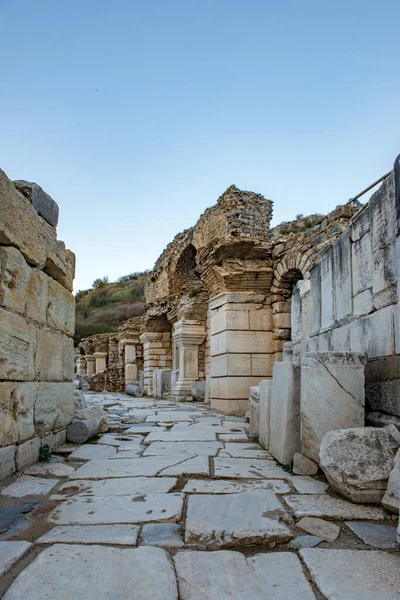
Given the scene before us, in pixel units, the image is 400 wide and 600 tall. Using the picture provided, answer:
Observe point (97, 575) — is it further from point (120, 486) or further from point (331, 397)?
point (331, 397)

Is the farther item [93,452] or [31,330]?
[93,452]

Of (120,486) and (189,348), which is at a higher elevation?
(189,348)

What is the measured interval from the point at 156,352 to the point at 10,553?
42.6 feet

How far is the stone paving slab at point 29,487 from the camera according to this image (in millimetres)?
2650

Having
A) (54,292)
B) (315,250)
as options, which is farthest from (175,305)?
(54,292)

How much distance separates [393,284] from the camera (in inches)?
115

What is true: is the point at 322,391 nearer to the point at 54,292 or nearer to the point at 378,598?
the point at 378,598

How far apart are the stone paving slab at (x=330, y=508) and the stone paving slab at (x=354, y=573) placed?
0.41 metres

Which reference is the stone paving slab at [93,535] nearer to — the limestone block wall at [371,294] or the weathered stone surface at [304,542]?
the weathered stone surface at [304,542]

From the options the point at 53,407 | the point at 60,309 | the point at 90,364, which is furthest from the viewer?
the point at 90,364

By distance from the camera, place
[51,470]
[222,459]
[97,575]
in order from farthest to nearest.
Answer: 1. [222,459]
2. [51,470]
3. [97,575]

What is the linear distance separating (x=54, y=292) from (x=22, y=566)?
280cm

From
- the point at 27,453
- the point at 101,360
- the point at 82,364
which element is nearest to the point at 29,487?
the point at 27,453

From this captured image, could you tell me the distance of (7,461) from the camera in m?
2.95
